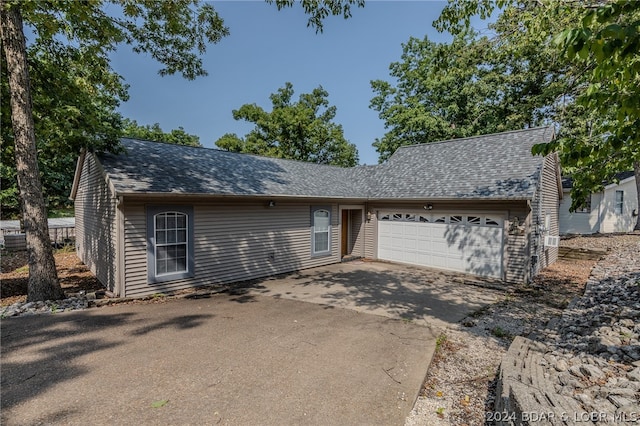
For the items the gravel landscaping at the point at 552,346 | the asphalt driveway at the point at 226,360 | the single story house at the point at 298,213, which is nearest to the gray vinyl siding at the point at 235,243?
the single story house at the point at 298,213

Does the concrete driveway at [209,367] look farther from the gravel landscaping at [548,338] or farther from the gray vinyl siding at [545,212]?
the gray vinyl siding at [545,212]

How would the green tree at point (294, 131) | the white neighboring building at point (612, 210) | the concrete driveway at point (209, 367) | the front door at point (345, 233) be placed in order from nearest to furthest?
the concrete driveway at point (209, 367) → the front door at point (345, 233) → the white neighboring building at point (612, 210) → the green tree at point (294, 131)

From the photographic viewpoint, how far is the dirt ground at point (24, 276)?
8157mm

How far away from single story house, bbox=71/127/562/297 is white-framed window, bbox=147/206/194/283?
3 cm

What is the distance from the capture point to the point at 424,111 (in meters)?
22.6

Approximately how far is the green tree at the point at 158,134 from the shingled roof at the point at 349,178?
30.7 meters

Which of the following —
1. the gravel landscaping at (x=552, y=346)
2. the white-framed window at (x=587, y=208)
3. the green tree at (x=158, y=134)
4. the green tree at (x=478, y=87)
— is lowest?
the gravel landscaping at (x=552, y=346)

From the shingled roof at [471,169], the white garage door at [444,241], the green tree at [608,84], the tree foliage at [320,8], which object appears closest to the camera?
the green tree at [608,84]

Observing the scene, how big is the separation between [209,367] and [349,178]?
12.3 metres

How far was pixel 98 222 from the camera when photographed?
30.0 ft

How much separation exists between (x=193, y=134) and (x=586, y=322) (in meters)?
50.1

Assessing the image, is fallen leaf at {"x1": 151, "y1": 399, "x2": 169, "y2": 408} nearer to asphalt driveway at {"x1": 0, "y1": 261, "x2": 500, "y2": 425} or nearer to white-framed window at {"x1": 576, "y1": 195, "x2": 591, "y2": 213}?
asphalt driveway at {"x1": 0, "y1": 261, "x2": 500, "y2": 425}

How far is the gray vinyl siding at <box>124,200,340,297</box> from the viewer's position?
24.3 ft

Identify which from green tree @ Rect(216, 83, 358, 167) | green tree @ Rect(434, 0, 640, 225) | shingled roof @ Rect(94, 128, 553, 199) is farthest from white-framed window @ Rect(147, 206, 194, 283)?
green tree @ Rect(216, 83, 358, 167)
